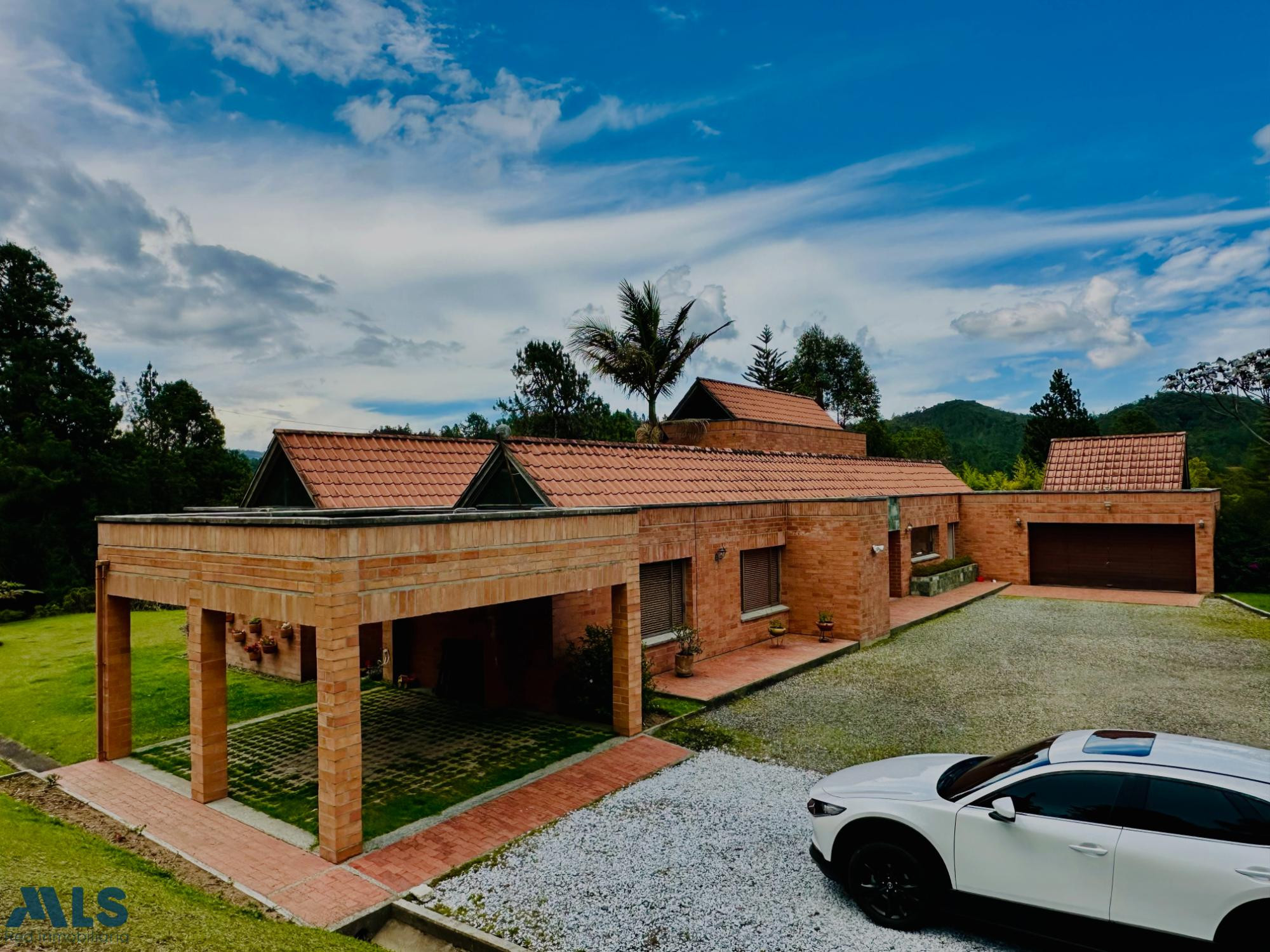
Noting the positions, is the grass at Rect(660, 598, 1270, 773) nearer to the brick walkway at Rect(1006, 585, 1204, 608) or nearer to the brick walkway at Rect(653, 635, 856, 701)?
the brick walkway at Rect(653, 635, 856, 701)

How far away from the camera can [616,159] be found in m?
20.6

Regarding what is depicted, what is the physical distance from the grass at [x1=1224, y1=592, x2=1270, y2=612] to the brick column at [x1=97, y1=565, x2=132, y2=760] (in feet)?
87.5

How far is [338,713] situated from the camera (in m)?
7.20

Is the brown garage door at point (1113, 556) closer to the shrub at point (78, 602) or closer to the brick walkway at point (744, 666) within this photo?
the brick walkway at point (744, 666)

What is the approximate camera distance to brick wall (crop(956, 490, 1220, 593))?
23.0 metres

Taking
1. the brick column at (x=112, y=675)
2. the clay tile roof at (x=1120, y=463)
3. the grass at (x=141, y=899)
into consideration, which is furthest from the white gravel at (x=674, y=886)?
the clay tile roof at (x=1120, y=463)

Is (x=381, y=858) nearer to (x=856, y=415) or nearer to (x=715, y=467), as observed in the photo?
(x=715, y=467)

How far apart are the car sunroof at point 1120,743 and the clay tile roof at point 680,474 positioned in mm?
8703

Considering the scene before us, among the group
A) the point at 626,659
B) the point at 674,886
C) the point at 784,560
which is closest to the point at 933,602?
the point at 784,560

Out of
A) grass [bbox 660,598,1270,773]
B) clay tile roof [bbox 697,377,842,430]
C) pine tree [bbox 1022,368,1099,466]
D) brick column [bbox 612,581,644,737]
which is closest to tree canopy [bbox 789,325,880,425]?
pine tree [bbox 1022,368,1099,466]

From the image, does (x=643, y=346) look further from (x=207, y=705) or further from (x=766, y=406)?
(x=207, y=705)

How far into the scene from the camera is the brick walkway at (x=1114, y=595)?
21.8 metres

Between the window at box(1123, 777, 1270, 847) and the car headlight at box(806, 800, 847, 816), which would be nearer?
the window at box(1123, 777, 1270, 847)

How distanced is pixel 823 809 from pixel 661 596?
26.3 feet
